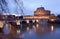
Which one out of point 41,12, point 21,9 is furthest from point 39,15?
point 21,9

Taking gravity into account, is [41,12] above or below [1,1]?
below

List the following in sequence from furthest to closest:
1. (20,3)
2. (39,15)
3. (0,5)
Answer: (39,15) → (20,3) → (0,5)

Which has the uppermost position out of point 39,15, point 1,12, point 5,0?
point 5,0

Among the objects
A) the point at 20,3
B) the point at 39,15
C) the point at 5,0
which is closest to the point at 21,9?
the point at 20,3

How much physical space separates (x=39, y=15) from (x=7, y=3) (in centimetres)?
8806

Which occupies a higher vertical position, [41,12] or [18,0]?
[18,0]

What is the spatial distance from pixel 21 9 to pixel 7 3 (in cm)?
44

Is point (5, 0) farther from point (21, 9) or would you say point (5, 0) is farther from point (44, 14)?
point (44, 14)

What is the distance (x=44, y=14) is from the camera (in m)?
95.4

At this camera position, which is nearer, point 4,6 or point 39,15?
point 4,6

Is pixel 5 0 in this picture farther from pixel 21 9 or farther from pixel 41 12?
pixel 41 12

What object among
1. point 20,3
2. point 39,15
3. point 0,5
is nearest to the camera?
point 0,5

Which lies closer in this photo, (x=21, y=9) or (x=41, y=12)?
(x=21, y=9)

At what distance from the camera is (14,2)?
5.02 metres
